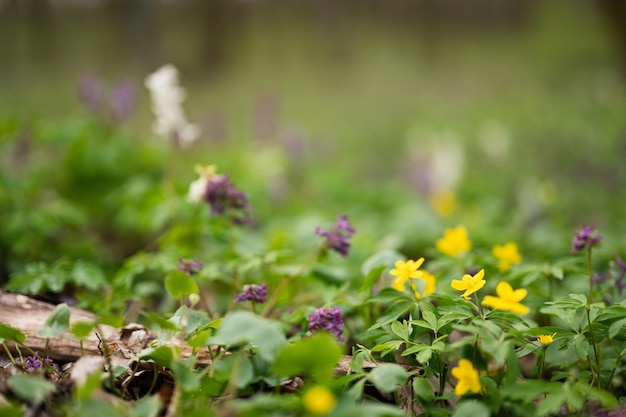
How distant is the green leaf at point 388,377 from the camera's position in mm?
956

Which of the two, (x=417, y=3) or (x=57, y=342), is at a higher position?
(x=417, y=3)

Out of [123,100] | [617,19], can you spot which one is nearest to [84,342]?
[123,100]

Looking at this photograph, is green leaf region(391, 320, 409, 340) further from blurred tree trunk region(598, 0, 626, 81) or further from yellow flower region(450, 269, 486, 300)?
blurred tree trunk region(598, 0, 626, 81)

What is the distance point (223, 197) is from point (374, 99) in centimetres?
791

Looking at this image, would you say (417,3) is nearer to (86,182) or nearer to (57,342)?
(86,182)

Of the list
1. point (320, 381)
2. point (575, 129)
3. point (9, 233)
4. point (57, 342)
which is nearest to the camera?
point (320, 381)

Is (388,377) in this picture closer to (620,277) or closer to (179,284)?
(179,284)

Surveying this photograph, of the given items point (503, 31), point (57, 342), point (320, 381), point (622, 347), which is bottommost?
point (57, 342)

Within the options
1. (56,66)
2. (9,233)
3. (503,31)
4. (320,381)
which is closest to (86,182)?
(9,233)

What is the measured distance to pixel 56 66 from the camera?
30.0ft

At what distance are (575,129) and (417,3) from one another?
28.4ft

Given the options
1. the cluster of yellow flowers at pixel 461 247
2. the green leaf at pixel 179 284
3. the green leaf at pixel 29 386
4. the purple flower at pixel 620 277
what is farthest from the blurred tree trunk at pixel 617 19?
the green leaf at pixel 29 386

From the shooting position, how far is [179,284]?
1.14 m

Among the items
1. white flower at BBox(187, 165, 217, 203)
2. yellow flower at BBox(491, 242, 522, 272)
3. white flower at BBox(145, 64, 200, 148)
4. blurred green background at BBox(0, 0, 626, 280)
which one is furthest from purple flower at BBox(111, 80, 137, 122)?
yellow flower at BBox(491, 242, 522, 272)
